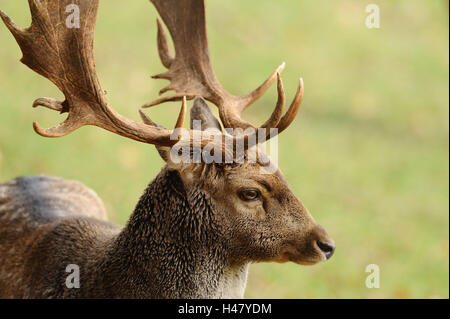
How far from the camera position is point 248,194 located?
149 inches

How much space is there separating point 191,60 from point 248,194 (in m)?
1.32

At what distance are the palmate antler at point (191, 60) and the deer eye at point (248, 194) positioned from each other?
85 cm

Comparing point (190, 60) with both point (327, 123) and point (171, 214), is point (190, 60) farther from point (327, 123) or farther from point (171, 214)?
point (327, 123)

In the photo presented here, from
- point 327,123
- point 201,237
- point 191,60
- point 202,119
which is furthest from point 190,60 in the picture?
point 327,123

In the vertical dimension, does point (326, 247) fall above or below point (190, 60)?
below

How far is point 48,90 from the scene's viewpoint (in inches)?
384

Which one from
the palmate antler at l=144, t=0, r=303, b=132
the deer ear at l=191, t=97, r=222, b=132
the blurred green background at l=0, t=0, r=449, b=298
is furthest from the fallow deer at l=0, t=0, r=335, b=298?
the blurred green background at l=0, t=0, r=449, b=298

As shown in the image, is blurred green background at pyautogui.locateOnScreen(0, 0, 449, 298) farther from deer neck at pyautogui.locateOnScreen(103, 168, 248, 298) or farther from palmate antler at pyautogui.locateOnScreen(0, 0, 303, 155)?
palmate antler at pyautogui.locateOnScreen(0, 0, 303, 155)

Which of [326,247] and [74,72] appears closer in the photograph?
[74,72]

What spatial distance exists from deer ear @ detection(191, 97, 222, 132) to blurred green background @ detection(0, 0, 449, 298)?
8.32 ft

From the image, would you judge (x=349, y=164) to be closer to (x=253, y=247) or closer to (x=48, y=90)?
(x=48, y=90)

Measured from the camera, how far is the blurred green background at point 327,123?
7.87m

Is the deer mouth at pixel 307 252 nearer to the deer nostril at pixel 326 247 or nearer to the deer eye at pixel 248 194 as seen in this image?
the deer nostril at pixel 326 247
